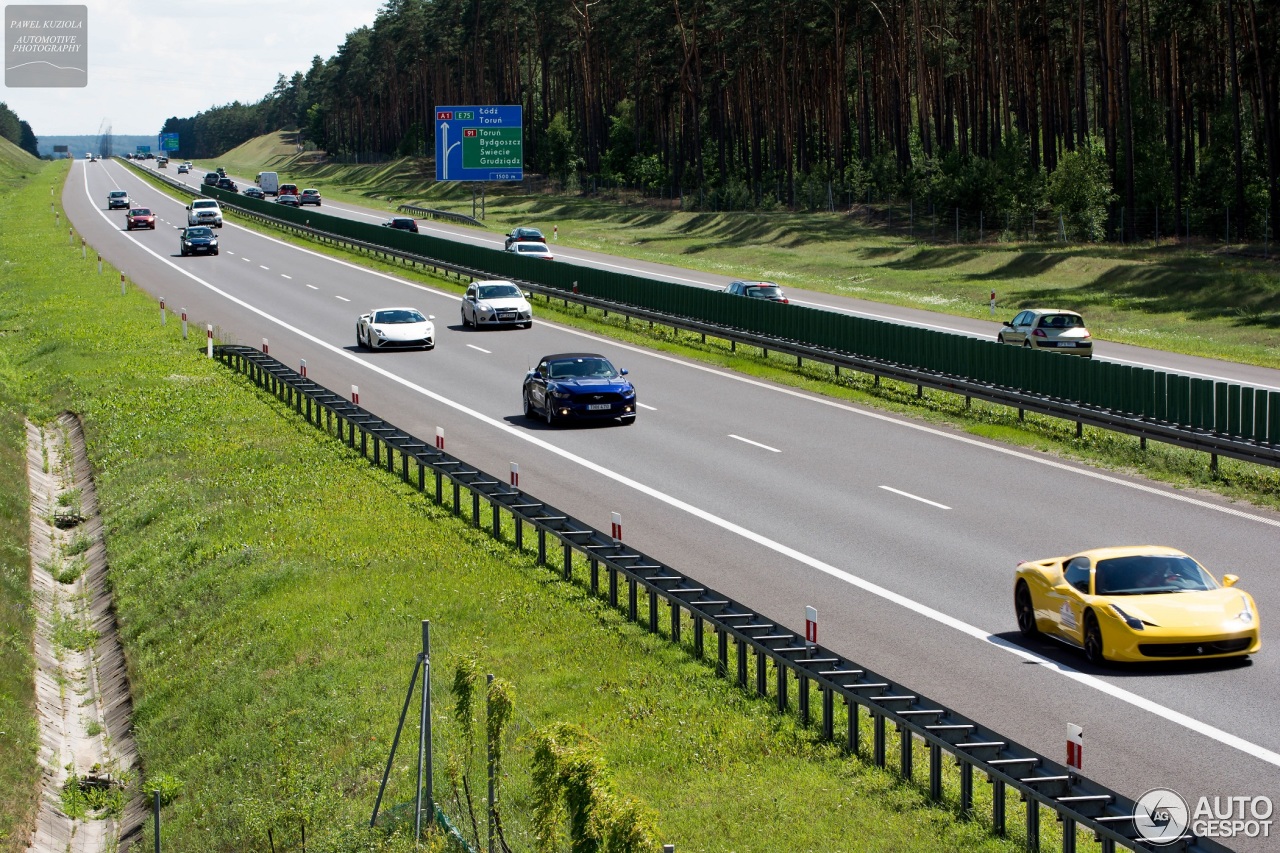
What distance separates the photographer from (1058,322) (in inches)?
1475

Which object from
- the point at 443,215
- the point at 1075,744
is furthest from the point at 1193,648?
the point at 443,215

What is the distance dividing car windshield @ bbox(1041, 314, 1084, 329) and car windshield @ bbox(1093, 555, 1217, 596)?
23.0 metres

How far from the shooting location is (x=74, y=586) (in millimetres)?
25078

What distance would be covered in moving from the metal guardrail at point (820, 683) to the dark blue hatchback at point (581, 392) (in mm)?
5844

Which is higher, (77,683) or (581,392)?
(581,392)

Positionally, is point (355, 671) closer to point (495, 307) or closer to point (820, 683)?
point (820, 683)

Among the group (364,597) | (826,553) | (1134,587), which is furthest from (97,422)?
(1134,587)

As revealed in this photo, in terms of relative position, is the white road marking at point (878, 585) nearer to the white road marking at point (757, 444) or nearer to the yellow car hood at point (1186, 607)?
the yellow car hood at point (1186, 607)

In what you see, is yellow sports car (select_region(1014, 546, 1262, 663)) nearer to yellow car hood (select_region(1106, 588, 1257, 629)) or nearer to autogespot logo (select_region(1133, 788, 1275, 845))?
yellow car hood (select_region(1106, 588, 1257, 629))

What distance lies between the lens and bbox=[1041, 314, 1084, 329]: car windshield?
3741 centimetres

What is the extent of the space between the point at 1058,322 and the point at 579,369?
44.1 feet

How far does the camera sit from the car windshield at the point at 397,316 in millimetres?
42500

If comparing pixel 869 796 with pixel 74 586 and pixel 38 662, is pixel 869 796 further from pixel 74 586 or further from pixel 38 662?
pixel 74 586

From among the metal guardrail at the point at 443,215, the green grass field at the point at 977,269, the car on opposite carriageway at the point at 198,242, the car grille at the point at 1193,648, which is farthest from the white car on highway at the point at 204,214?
the car grille at the point at 1193,648
